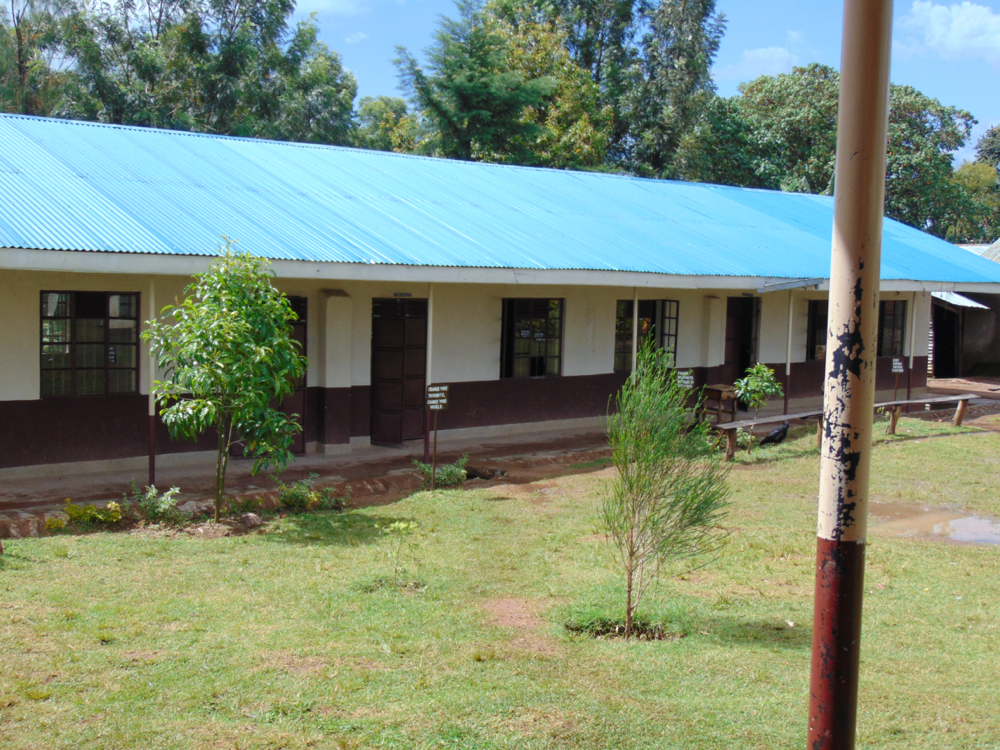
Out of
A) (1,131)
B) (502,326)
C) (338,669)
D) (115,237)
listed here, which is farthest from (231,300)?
(502,326)

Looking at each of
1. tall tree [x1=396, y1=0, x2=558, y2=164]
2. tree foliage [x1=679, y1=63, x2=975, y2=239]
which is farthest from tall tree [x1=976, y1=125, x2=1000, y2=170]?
tall tree [x1=396, y1=0, x2=558, y2=164]

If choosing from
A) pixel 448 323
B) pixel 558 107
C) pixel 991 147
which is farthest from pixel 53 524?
pixel 991 147

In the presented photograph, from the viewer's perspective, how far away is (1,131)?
11617 mm

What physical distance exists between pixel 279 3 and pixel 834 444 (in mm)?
30472

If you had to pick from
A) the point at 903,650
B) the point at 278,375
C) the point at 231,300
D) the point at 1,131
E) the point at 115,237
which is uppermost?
the point at 1,131

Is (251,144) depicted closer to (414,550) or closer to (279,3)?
(414,550)

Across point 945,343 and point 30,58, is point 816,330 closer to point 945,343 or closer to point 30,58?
point 945,343

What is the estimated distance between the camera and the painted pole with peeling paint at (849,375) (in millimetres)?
3041

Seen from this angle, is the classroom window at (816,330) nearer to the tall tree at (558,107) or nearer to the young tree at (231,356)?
the young tree at (231,356)

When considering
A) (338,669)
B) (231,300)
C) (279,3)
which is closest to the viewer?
(338,669)

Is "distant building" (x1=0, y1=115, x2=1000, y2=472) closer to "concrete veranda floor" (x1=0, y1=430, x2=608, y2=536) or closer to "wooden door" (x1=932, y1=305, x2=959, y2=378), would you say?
"concrete veranda floor" (x1=0, y1=430, x2=608, y2=536)

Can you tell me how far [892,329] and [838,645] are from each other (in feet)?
63.0

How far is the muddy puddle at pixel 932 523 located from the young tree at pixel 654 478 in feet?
12.9

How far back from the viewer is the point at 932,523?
9.53 m
